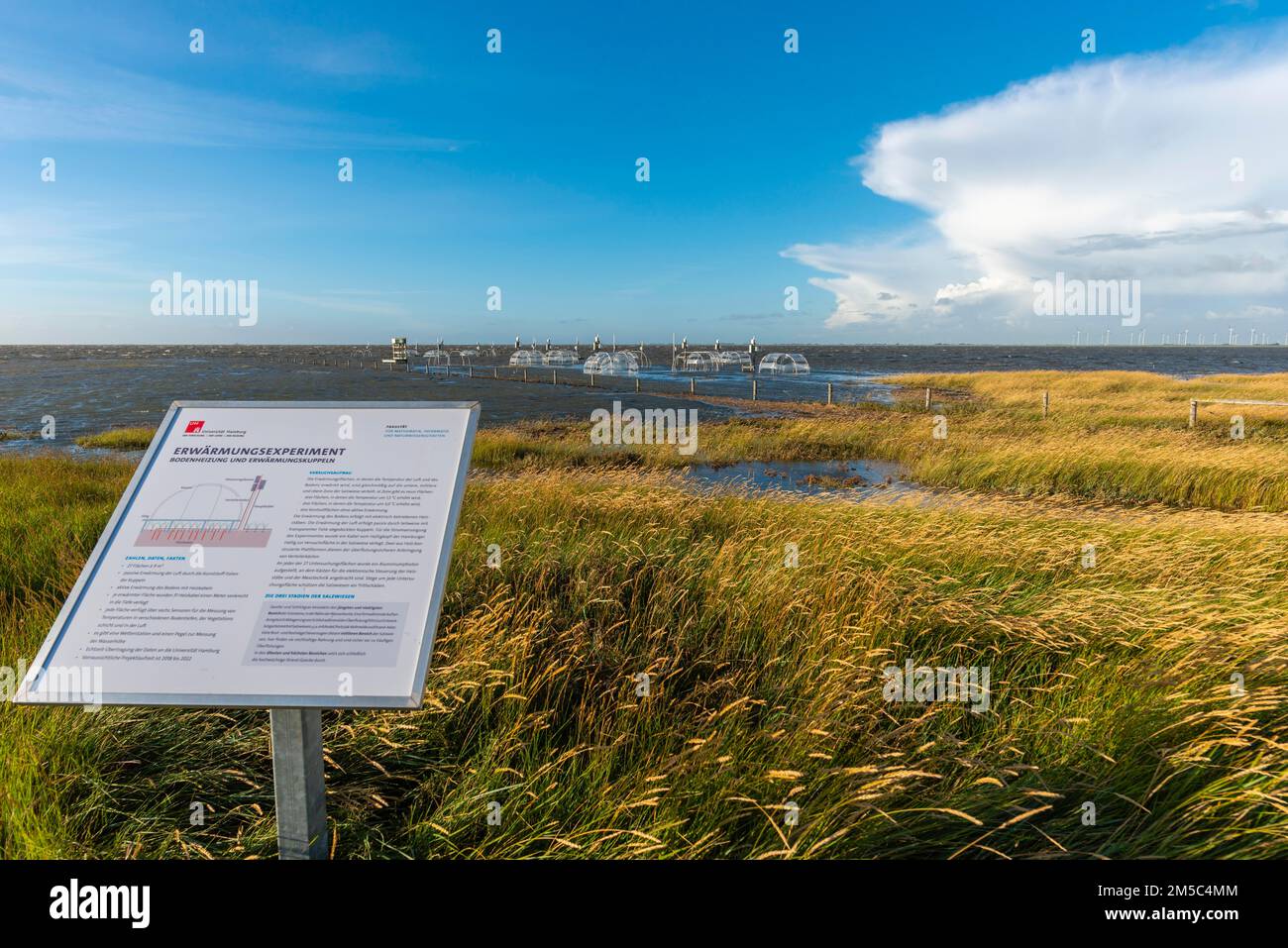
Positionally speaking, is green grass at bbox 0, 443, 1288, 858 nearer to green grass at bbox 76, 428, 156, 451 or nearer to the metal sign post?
the metal sign post

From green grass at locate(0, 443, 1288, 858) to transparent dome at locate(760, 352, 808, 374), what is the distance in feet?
277

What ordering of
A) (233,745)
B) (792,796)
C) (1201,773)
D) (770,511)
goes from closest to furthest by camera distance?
1. (792,796)
2. (1201,773)
3. (233,745)
4. (770,511)

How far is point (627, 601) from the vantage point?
5.36 meters

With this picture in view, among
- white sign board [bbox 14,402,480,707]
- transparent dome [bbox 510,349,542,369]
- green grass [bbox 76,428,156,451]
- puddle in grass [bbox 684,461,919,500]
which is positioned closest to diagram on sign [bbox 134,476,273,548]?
white sign board [bbox 14,402,480,707]

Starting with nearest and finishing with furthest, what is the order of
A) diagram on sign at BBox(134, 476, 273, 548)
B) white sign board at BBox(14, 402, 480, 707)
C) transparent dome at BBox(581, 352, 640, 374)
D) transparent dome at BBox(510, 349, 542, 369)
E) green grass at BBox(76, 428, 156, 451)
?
white sign board at BBox(14, 402, 480, 707) → diagram on sign at BBox(134, 476, 273, 548) → green grass at BBox(76, 428, 156, 451) → transparent dome at BBox(581, 352, 640, 374) → transparent dome at BBox(510, 349, 542, 369)

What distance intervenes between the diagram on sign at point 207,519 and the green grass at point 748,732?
134 cm

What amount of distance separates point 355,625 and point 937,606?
160 inches

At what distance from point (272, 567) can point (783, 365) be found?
9466cm

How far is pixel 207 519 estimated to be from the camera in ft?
9.57

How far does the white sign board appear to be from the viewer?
96.2 inches

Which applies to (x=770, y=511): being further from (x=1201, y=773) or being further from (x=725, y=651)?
(x=1201, y=773)

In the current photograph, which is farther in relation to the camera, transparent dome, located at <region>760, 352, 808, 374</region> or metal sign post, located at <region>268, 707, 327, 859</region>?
transparent dome, located at <region>760, 352, 808, 374</region>
